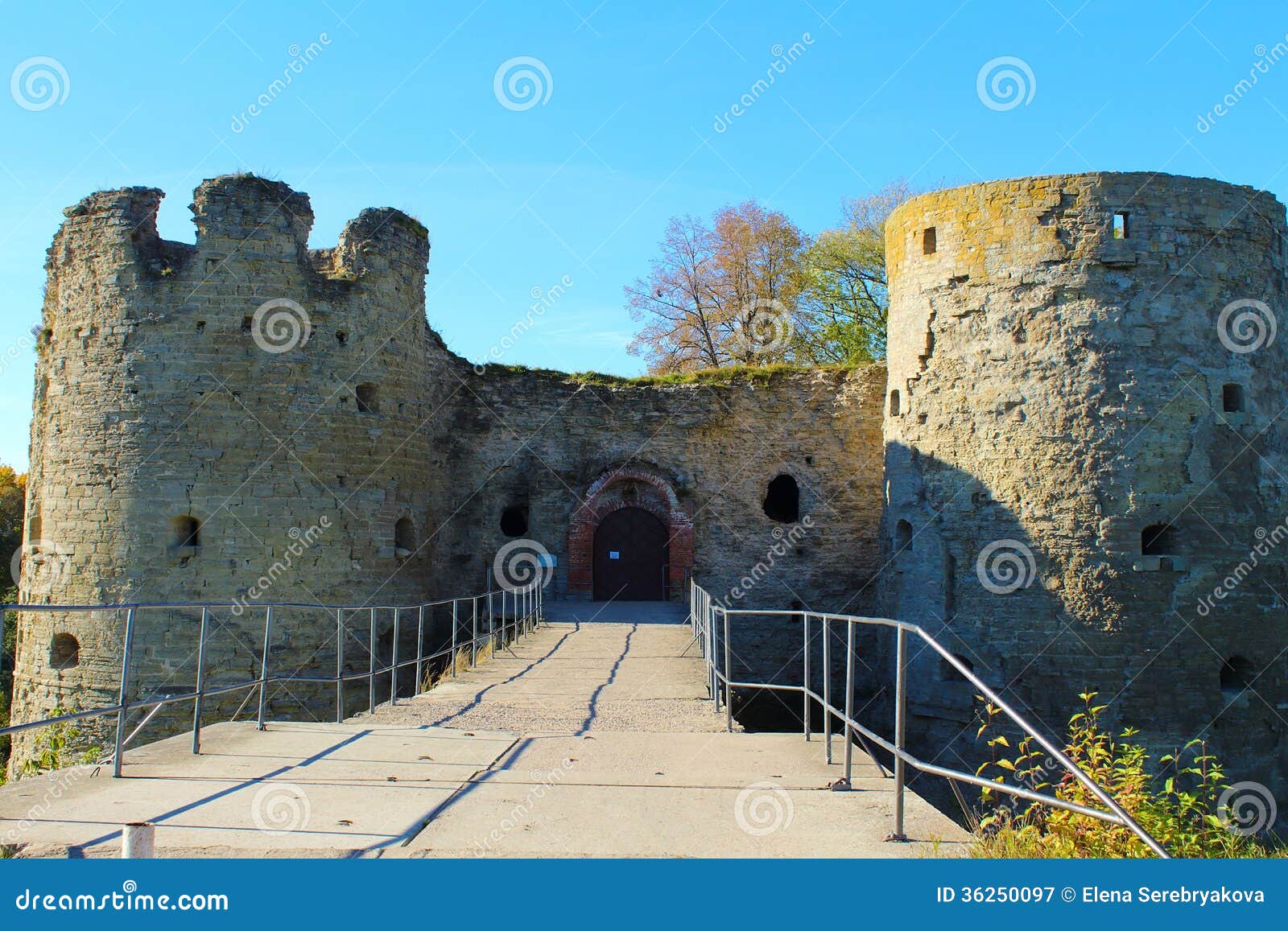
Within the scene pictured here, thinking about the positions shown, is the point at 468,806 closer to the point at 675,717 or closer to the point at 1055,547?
the point at 675,717

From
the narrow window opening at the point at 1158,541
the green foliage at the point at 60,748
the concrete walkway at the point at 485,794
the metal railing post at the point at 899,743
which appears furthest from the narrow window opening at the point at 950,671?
the green foliage at the point at 60,748

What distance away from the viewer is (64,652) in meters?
14.9

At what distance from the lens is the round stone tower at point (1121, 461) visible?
14367mm

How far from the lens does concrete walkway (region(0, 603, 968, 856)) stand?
475 centimetres

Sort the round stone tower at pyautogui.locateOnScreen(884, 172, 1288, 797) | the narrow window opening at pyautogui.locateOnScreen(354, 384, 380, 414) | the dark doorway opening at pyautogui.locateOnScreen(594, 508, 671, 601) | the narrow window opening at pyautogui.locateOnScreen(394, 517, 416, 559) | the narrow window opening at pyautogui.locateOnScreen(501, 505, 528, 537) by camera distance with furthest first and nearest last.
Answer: the dark doorway opening at pyautogui.locateOnScreen(594, 508, 671, 601), the narrow window opening at pyautogui.locateOnScreen(501, 505, 528, 537), the narrow window opening at pyautogui.locateOnScreen(394, 517, 416, 559), the narrow window opening at pyautogui.locateOnScreen(354, 384, 380, 414), the round stone tower at pyautogui.locateOnScreen(884, 172, 1288, 797)

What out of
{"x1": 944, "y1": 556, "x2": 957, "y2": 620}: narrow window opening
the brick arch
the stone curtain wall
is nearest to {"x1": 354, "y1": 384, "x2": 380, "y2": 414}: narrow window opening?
the stone curtain wall

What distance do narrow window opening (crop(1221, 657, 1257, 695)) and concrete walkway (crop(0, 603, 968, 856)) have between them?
924 cm

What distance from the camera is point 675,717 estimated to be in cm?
879

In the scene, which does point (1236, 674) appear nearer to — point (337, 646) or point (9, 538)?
point (337, 646)

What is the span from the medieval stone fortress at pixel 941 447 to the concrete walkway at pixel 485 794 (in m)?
6.87

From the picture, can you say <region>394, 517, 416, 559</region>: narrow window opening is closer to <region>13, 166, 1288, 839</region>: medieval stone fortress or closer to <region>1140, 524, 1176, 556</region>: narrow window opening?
<region>13, 166, 1288, 839</region>: medieval stone fortress

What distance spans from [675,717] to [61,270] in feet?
40.1

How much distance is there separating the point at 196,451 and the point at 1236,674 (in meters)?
14.9

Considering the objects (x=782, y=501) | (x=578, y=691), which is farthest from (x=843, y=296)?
(x=578, y=691)
